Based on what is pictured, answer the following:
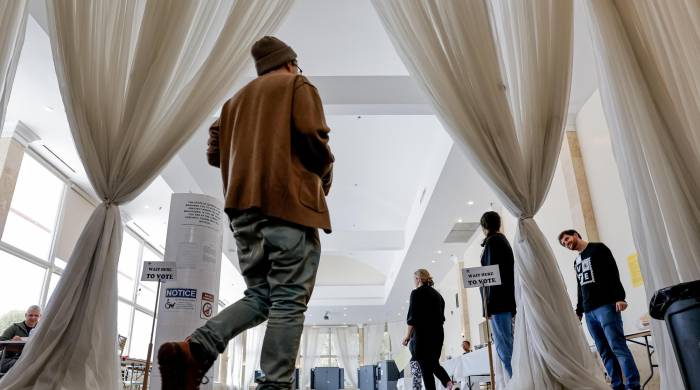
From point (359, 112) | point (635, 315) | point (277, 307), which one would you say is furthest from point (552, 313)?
point (359, 112)

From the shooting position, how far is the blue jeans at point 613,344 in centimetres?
319

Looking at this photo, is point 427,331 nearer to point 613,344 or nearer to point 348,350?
point 613,344

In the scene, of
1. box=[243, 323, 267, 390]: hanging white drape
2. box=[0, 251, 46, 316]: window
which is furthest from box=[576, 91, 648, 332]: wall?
box=[243, 323, 267, 390]: hanging white drape

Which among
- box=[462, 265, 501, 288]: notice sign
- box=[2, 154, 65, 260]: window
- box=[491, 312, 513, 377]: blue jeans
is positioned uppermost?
box=[2, 154, 65, 260]: window

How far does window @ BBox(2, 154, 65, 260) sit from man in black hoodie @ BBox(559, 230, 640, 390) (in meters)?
6.61

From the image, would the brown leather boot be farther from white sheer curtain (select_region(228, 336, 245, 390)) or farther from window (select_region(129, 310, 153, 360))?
white sheer curtain (select_region(228, 336, 245, 390))

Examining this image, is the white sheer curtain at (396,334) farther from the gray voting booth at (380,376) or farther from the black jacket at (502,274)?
the black jacket at (502,274)

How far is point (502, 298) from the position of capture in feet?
9.96

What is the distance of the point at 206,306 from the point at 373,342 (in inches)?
763

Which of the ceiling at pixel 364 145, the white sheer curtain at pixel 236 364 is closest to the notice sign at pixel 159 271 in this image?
the ceiling at pixel 364 145

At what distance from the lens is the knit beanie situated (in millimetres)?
1922

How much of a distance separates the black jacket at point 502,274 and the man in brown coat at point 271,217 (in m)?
1.75

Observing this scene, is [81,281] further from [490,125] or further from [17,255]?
[17,255]

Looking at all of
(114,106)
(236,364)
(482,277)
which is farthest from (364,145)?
(236,364)
